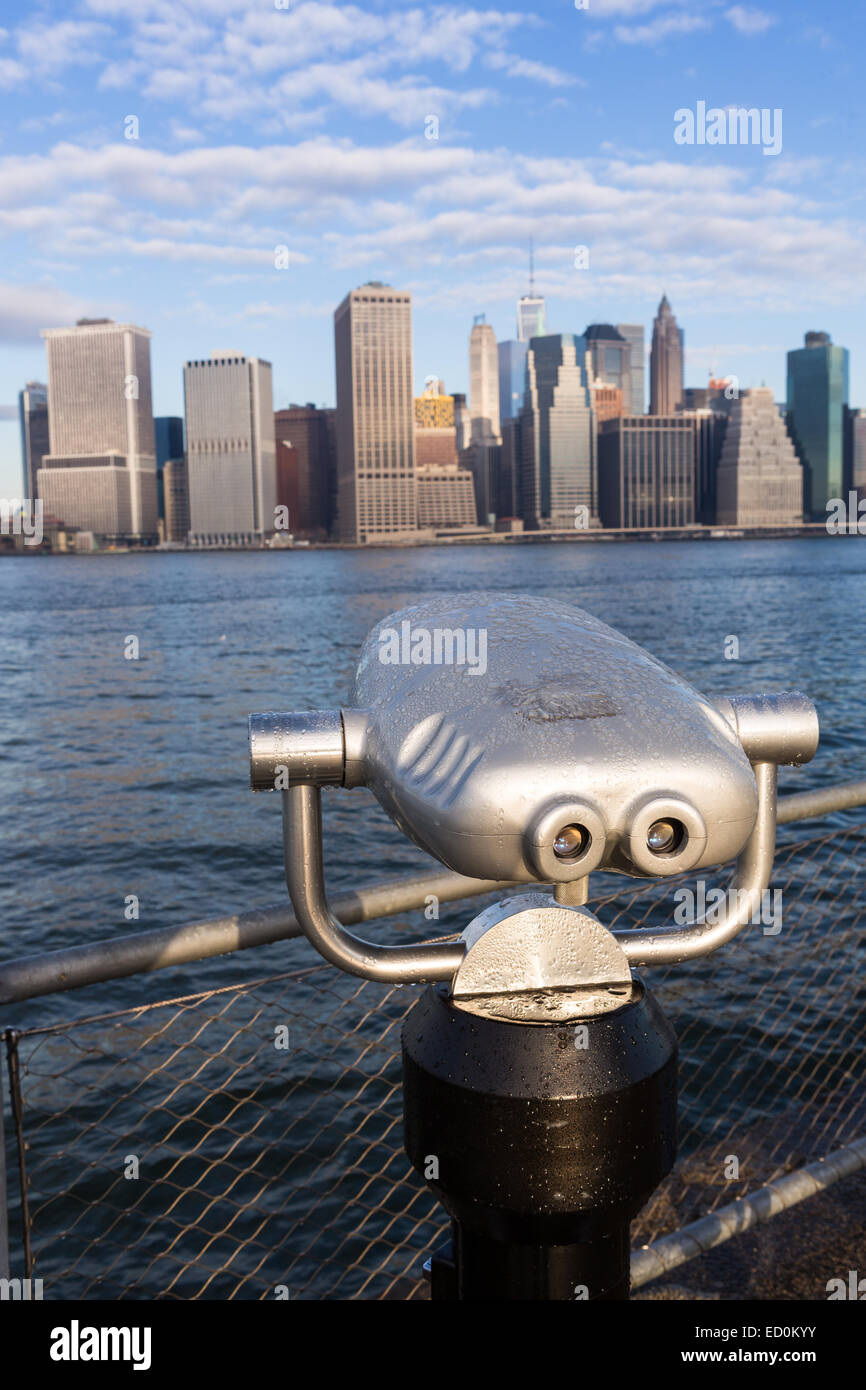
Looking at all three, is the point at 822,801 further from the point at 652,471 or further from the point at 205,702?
Answer: the point at 652,471

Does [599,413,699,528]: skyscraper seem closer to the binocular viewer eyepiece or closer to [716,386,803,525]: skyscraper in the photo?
[716,386,803,525]: skyscraper

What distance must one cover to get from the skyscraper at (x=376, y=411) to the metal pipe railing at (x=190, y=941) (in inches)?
6519

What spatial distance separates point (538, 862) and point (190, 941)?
3.93ft

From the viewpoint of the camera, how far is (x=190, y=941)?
2250 millimetres

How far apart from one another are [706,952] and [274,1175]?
6.80 m

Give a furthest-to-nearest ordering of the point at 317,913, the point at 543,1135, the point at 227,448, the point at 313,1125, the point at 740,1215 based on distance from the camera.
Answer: the point at 227,448 < the point at 313,1125 < the point at 740,1215 < the point at 317,913 < the point at 543,1135

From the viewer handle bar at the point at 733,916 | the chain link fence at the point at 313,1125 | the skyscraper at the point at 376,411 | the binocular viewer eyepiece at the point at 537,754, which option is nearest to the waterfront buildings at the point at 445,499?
the skyscraper at the point at 376,411

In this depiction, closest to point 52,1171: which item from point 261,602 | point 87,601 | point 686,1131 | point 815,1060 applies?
point 686,1131

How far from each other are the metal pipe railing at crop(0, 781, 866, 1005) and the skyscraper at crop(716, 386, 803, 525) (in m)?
169

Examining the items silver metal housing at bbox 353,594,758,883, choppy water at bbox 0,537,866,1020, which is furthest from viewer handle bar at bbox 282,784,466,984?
choppy water at bbox 0,537,866,1020

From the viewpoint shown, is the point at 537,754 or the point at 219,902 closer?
the point at 537,754

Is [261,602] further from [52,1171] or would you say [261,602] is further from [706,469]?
[706,469]

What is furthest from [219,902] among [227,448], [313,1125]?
[227,448]

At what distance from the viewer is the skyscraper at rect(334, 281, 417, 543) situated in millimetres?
165625
